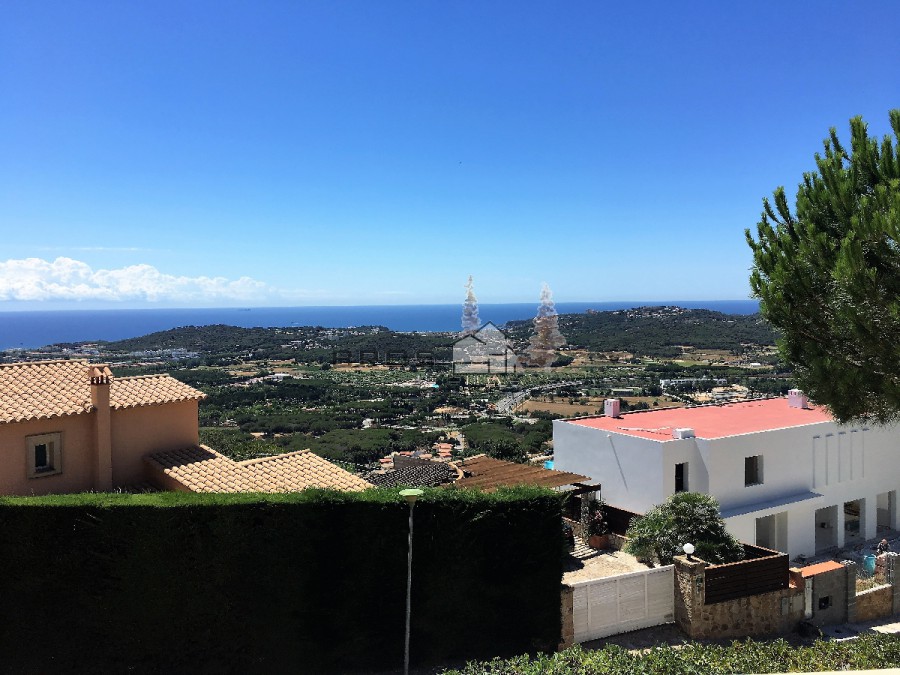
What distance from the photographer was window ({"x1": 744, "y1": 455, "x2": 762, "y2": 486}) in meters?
14.7

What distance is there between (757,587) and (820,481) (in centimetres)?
827

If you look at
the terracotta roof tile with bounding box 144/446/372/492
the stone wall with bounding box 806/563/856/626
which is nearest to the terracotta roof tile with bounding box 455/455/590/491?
the terracotta roof tile with bounding box 144/446/372/492

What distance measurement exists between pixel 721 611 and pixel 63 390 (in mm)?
11132

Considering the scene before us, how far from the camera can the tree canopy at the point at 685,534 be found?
31.5ft

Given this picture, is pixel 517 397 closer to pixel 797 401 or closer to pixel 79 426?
pixel 797 401

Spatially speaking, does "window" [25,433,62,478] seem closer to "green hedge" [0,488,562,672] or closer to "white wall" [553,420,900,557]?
"green hedge" [0,488,562,672]

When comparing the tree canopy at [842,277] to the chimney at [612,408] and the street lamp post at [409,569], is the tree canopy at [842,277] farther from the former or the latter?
the chimney at [612,408]

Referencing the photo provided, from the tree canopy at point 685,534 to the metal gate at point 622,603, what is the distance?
36.5 inches

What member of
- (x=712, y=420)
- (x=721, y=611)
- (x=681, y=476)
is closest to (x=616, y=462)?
(x=681, y=476)

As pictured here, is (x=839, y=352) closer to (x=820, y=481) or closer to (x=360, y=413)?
(x=820, y=481)

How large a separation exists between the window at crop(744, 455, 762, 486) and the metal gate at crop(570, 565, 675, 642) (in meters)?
7.01

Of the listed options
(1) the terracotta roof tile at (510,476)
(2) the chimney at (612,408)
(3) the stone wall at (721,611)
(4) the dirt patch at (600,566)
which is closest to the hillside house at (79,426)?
(1) the terracotta roof tile at (510,476)

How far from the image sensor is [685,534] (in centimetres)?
980

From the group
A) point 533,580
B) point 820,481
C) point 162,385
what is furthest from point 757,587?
point 162,385
